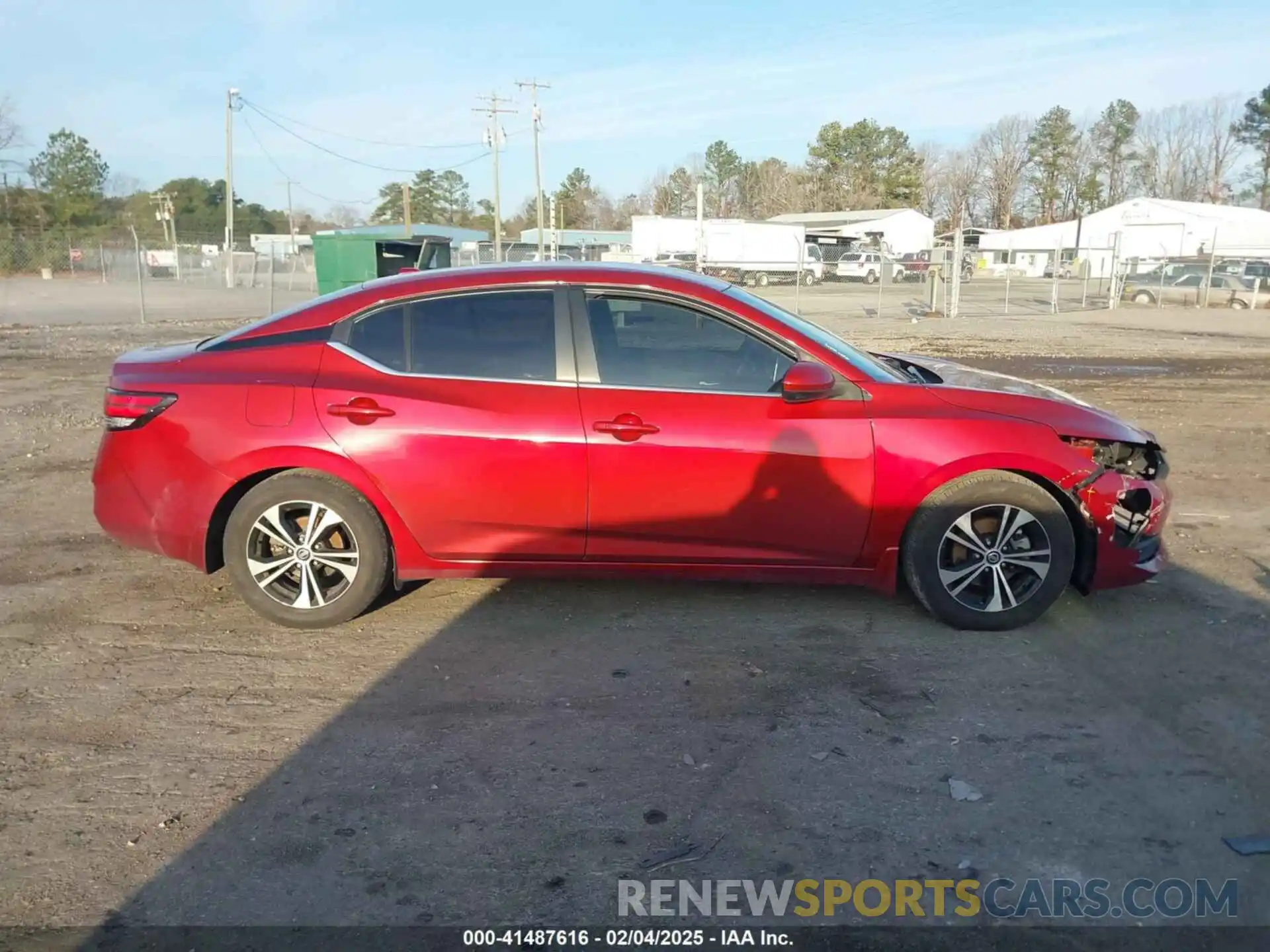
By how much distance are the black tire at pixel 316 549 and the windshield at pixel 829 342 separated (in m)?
2.02

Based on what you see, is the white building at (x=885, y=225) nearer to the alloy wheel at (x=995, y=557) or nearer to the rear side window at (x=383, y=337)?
the alloy wheel at (x=995, y=557)

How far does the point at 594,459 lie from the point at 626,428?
197mm

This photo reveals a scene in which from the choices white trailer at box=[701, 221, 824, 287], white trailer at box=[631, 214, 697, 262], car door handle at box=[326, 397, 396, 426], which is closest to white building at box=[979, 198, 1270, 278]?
white trailer at box=[701, 221, 824, 287]

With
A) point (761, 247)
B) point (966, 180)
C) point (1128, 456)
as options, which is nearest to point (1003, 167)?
point (966, 180)

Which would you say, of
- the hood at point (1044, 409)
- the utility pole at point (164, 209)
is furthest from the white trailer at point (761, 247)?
the hood at point (1044, 409)

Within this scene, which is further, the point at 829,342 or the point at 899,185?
the point at 899,185

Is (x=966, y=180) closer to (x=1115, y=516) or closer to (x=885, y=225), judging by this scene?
(x=885, y=225)

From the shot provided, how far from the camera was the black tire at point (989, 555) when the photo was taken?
14.3 ft

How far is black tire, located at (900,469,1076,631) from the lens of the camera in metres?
4.37

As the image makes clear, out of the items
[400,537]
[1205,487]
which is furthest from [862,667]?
[1205,487]

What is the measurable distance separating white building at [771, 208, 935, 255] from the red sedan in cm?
7143

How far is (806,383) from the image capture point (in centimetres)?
427

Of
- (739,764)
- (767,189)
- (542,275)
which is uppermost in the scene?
(767,189)

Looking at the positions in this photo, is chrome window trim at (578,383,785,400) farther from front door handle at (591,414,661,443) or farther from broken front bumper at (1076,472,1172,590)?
broken front bumper at (1076,472,1172,590)
